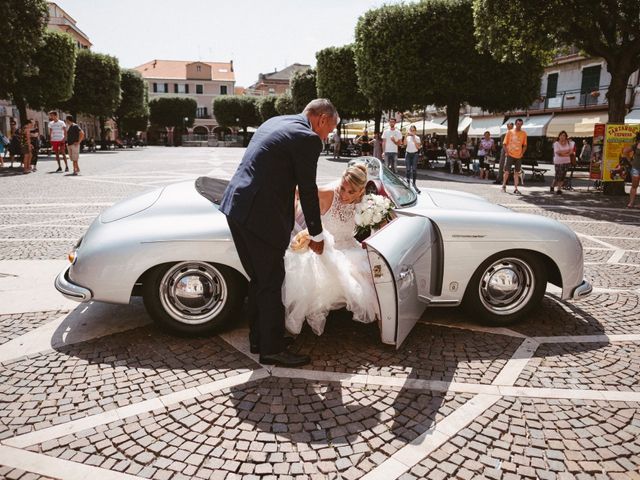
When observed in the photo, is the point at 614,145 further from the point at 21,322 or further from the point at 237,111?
the point at 237,111

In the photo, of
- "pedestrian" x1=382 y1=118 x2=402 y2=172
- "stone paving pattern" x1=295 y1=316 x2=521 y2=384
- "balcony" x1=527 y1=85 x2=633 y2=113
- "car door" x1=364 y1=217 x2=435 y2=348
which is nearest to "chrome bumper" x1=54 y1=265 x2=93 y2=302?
"stone paving pattern" x1=295 y1=316 x2=521 y2=384

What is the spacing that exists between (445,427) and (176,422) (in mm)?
1472

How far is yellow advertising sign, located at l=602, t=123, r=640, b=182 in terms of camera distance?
14.0 m

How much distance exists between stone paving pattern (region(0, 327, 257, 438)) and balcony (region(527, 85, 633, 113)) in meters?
32.2

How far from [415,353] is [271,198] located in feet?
5.10

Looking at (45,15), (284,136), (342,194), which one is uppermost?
(45,15)

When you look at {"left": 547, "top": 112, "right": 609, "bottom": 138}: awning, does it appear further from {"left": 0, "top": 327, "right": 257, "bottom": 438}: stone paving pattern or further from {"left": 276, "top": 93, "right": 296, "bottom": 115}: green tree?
{"left": 0, "top": 327, "right": 257, "bottom": 438}: stone paving pattern

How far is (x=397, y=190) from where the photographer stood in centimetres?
420

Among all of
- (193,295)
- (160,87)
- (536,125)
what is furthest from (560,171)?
(160,87)

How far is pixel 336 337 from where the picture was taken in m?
3.84

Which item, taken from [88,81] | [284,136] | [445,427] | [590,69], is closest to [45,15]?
[88,81]

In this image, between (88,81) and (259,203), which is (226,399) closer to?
(259,203)

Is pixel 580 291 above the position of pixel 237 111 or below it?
below

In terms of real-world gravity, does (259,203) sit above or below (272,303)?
above
